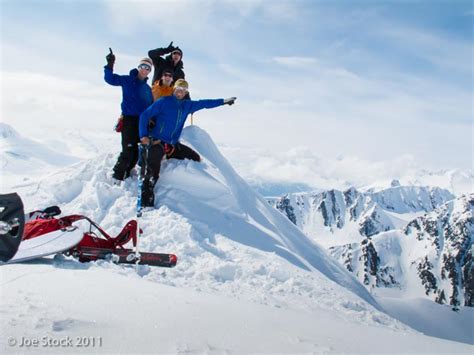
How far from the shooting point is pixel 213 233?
32.0 ft

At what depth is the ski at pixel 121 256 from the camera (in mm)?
6965

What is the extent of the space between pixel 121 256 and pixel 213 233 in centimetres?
292

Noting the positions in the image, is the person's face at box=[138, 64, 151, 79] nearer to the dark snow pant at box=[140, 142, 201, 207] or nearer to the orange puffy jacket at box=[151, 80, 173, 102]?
the orange puffy jacket at box=[151, 80, 173, 102]

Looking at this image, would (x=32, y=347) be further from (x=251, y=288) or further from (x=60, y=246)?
(x=251, y=288)

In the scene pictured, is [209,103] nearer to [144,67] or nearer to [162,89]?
[144,67]

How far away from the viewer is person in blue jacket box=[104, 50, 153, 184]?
1061 centimetres

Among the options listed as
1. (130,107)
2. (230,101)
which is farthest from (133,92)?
(230,101)

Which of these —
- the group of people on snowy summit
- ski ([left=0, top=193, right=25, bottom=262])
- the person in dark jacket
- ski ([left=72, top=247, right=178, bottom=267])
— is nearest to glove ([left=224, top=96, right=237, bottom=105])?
the group of people on snowy summit

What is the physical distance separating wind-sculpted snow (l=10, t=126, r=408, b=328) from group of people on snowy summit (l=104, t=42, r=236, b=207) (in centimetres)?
54

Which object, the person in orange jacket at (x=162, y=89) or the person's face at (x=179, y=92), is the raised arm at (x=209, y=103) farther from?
the person in orange jacket at (x=162, y=89)

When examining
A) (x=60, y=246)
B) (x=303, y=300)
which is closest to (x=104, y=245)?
(x=60, y=246)

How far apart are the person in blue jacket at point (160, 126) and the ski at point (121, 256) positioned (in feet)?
8.36

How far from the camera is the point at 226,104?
10805 mm

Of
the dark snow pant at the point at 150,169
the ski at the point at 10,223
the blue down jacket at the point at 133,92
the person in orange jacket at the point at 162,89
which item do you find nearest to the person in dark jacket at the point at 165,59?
the person in orange jacket at the point at 162,89
